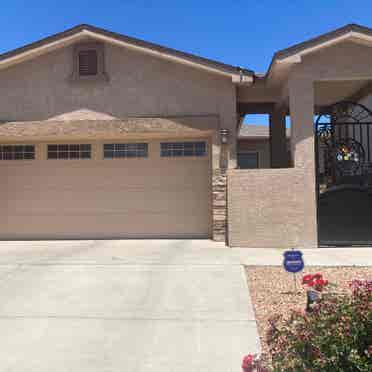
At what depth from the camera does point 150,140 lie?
11234 millimetres

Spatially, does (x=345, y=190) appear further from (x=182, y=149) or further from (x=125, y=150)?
(x=125, y=150)

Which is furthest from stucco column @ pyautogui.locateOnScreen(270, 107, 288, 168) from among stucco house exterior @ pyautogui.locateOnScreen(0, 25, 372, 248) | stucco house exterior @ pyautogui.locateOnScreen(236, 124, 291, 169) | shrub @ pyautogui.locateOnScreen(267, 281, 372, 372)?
shrub @ pyautogui.locateOnScreen(267, 281, 372, 372)

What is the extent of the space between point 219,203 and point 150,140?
2.60 metres

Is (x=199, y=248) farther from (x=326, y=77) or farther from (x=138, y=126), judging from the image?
(x=326, y=77)

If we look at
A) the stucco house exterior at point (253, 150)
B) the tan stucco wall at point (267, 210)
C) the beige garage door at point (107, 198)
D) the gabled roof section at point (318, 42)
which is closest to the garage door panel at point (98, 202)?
the beige garage door at point (107, 198)

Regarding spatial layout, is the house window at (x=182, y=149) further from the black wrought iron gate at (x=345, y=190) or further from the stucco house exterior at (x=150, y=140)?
the black wrought iron gate at (x=345, y=190)

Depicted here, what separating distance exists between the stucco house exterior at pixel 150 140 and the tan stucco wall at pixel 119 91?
3 centimetres

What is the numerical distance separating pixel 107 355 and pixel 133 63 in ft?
26.9

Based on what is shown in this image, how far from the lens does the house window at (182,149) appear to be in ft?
36.7

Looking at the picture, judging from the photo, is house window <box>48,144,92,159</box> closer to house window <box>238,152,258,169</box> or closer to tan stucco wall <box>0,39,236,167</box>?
tan stucco wall <box>0,39,236,167</box>

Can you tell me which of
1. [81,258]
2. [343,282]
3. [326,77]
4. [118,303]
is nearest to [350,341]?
[118,303]

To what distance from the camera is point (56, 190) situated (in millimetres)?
11445

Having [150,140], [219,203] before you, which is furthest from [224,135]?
[150,140]

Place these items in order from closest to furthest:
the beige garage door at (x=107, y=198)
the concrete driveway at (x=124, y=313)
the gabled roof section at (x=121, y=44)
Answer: the concrete driveway at (x=124, y=313) → the gabled roof section at (x=121, y=44) → the beige garage door at (x=107, y=198)
